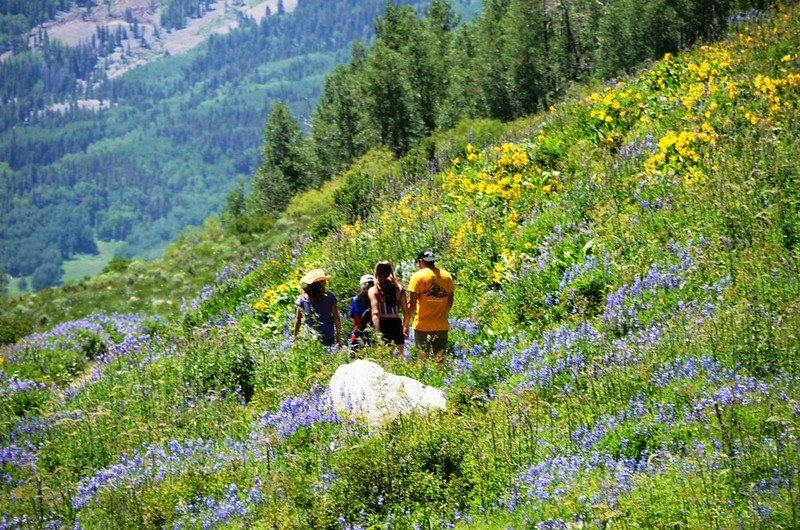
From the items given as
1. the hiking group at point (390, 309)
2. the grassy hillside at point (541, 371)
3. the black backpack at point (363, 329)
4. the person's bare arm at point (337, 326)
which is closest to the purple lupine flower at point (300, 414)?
the grassy hillside at point (541, 371)

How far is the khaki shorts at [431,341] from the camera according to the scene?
35.4ft

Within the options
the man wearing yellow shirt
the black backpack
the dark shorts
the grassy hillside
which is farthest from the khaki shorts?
the black backpack

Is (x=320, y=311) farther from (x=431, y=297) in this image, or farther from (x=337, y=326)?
(x=431, y=297)

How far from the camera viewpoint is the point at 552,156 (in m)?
15.8

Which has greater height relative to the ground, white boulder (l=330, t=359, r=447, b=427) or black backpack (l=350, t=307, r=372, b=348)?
white boulder (l=330, t=359, r=447, b=427)

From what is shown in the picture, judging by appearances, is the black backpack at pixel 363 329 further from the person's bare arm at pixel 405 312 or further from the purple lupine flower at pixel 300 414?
the purple lupine flower at pixel 300 414

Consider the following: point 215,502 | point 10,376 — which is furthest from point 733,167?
point 10,376

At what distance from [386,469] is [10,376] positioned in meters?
11.2

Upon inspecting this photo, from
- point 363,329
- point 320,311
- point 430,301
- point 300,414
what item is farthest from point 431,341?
point 300,414

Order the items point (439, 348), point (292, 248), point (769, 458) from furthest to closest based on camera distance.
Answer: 1. point (292, 248)
2. point (439, 348)
3. point (769, 458)

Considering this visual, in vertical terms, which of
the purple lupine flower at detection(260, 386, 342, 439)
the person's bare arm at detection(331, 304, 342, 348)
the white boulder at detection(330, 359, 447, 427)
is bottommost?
the person's bare arm at detection(331, 304, 342, 348)

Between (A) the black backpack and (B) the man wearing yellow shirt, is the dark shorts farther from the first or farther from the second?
(B) the man wearing yellow shirt

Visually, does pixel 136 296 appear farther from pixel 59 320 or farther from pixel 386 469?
pixel 386 469

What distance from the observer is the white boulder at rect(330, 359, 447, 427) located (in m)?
8.32
